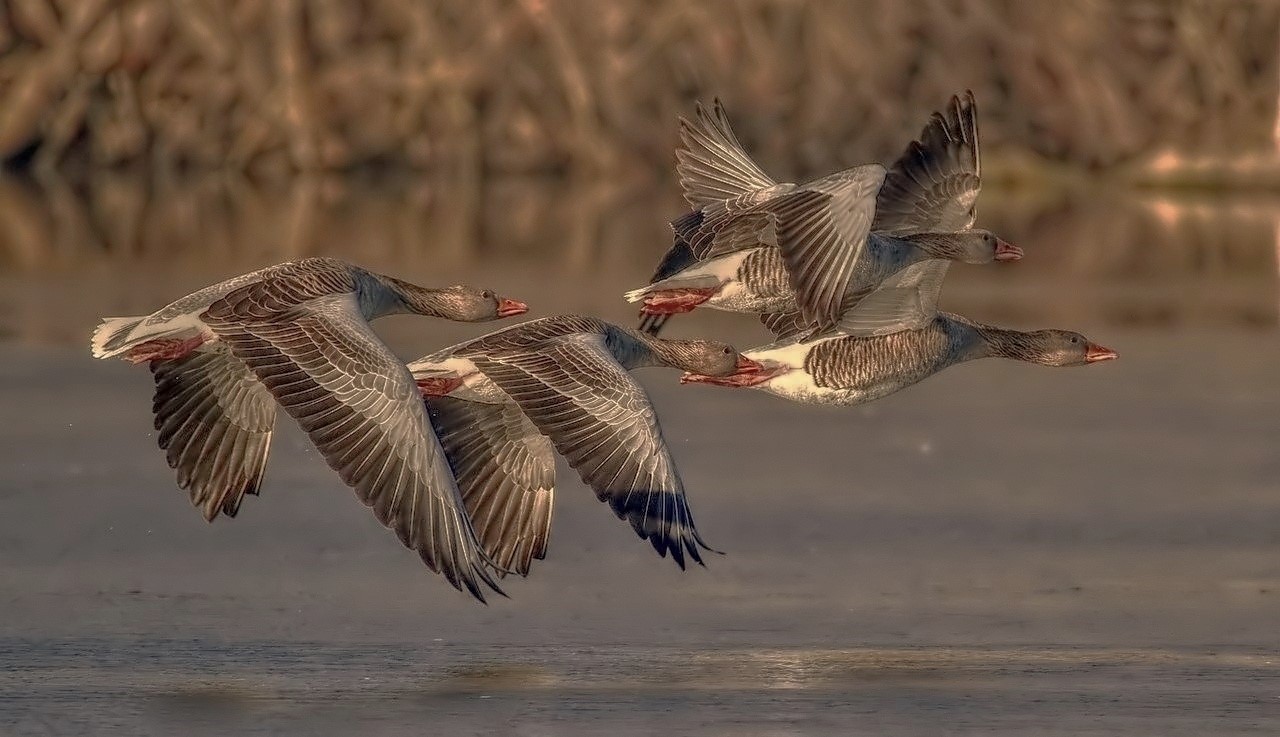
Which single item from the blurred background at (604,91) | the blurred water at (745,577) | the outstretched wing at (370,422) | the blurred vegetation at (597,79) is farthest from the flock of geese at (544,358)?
the blurred vegetation at (597,79)

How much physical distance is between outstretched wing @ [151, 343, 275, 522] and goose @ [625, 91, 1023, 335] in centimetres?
158

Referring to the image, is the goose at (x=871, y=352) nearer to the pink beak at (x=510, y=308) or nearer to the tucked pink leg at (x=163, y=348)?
the pink beak at (x=510, y=308)

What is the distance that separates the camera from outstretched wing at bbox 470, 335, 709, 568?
9.20 meters

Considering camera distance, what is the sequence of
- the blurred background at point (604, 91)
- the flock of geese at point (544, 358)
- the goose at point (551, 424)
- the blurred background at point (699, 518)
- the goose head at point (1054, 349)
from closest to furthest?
the flock of geese at point (544, 358)
the goose at point (551, 424)
the blurred background at point (699, 518)
the goose head at point (1054, 349)
the blurred background at point (604, 91)

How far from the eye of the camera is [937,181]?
11.5m

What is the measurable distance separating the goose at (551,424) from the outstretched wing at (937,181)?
1.16 m

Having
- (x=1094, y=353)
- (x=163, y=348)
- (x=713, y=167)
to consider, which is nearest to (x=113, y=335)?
(x=163, y=348)

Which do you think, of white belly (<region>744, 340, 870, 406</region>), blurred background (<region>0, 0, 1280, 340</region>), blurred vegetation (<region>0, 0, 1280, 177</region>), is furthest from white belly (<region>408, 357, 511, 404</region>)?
blurred vegetation (<region>0, 0, 1280, 177</region>)

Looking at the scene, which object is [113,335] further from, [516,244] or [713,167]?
[516,244]

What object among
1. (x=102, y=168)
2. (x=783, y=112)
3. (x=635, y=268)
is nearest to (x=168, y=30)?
(x=102, y=168)

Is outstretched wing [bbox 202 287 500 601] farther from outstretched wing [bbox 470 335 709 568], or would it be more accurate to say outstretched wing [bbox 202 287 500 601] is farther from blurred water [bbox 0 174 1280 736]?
blurred water [bbox 0 174 1280 736]

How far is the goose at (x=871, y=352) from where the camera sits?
10656 millimetres

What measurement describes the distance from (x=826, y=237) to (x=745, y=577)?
83.3 inches

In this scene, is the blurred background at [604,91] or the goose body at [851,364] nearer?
the goose body at [851,364]
